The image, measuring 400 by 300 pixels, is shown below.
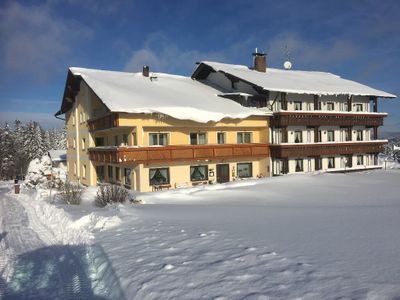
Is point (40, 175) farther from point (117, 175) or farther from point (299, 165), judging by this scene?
point (299, 165)

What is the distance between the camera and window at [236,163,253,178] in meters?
28.5

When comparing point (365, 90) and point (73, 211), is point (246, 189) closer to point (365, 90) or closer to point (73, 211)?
point (73, 211)

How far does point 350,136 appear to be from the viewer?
1280 inches

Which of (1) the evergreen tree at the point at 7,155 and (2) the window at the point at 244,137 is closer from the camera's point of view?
(2) the window at the point at 244,137

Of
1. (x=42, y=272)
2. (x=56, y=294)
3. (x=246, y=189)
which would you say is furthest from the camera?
(x=246, y=189)

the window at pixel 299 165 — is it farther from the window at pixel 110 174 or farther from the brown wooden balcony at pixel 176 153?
the window at pixel 110 174

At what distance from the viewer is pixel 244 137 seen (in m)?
28.7

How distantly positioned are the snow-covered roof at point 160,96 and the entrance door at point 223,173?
4.16m

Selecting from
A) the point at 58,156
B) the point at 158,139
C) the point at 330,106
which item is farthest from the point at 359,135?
the point at 58,156

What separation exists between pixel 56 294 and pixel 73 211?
8.48 meters

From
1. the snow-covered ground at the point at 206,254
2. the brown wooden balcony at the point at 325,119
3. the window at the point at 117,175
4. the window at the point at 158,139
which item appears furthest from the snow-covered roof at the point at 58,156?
the snow-covered ground at the point at 206,254

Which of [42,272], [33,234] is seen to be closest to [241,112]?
[33,234]

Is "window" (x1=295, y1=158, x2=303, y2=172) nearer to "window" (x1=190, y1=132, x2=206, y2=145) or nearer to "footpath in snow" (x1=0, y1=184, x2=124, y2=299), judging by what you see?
"window" (x1=190, y1=132, x2=206, y2=145)

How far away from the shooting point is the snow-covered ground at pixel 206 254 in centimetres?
577
